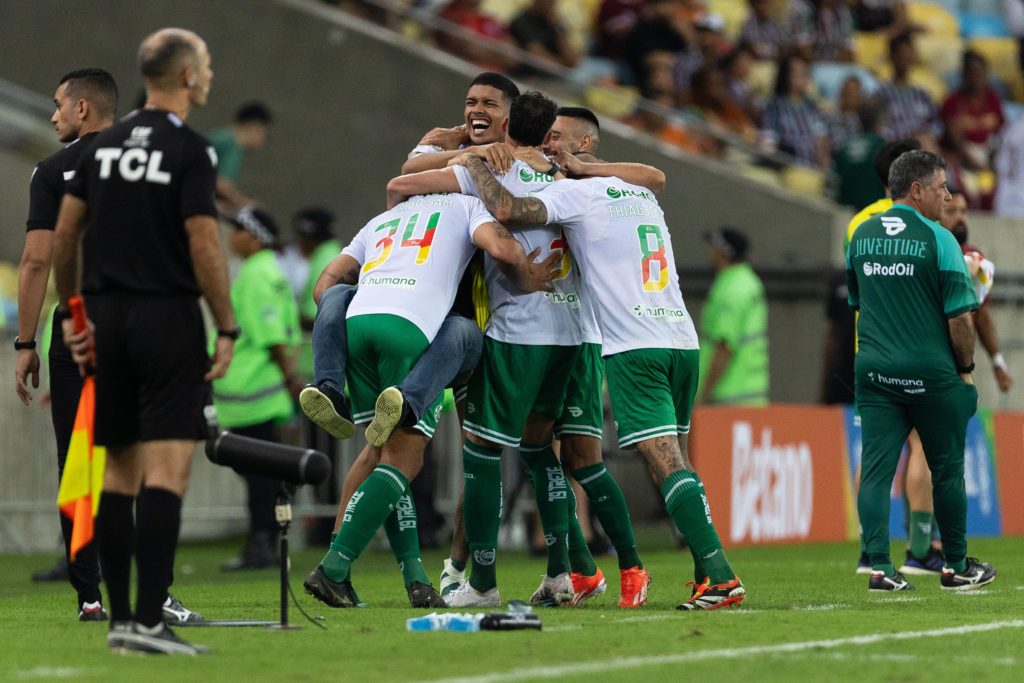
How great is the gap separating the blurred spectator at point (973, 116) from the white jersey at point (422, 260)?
46.5 ft

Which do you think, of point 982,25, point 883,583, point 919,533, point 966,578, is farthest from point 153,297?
point 982,25

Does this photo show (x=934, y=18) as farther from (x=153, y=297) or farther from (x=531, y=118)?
(x=153, y=297)

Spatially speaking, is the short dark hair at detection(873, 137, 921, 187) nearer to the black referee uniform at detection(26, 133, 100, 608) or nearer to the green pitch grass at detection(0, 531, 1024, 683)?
the green pitch grass at detection(0, 531, 1024, 683)

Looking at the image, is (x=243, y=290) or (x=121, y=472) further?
(x=243, y=290)

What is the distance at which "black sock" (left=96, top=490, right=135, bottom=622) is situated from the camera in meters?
6.30

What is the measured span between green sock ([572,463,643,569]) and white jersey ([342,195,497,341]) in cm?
108

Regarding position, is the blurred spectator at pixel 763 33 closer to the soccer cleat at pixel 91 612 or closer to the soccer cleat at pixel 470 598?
→ the soccer cleat at pixel 470 598

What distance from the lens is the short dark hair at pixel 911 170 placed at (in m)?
9.38

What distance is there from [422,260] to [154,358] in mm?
2228

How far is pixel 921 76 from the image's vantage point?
23.1 m

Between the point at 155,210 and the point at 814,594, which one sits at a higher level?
the point at 155,210

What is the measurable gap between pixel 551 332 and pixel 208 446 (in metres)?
2.27

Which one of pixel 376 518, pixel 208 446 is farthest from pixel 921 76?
pixel 208 446

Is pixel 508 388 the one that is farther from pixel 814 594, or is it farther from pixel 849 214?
pixel 849 214
